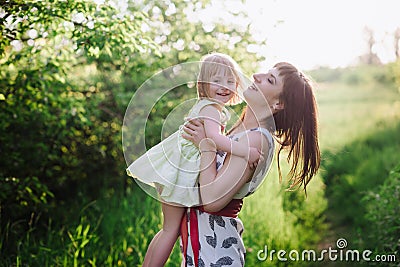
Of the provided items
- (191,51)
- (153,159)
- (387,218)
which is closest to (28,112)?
→ (191,51)

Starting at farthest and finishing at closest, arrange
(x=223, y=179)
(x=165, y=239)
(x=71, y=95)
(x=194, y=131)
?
(x=71, y=95), (x=165, y=239), (x=194, y=131), (x=223, y=179)

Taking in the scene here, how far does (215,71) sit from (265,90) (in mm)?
225

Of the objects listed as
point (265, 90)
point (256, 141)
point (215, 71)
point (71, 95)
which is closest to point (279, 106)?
point (265, 90)

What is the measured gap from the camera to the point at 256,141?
7.28 feet

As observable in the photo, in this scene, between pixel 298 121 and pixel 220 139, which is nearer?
pixel 220 139

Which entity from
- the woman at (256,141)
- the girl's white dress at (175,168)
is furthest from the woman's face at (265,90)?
the girl's white dress at (175,168)

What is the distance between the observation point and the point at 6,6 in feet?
9.40

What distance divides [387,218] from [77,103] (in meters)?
2.39

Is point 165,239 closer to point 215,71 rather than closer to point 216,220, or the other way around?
point 216,220

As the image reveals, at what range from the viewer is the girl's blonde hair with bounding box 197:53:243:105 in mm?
2246

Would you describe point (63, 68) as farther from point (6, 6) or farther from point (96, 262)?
point (96, 262)

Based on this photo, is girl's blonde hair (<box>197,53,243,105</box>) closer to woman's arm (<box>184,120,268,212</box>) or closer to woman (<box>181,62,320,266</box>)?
woman (<box>181,62,320,266</box>)

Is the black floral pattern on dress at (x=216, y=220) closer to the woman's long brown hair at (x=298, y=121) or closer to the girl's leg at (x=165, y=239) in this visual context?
the girl's leg at (x=165, y=239)

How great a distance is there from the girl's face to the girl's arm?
5cm
